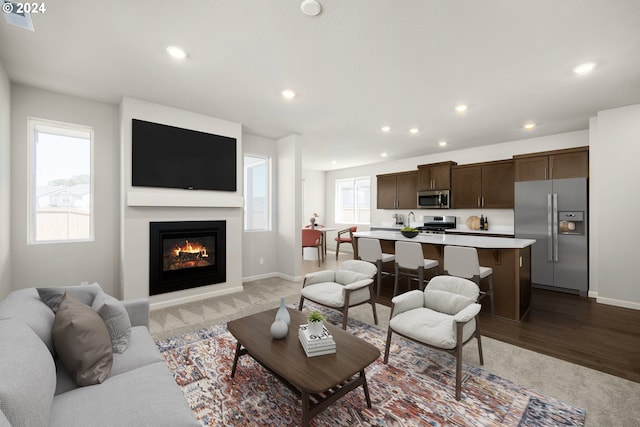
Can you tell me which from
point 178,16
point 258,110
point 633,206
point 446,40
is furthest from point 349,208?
point 178,16

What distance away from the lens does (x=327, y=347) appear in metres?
1.81

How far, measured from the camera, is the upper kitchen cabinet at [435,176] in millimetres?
6211

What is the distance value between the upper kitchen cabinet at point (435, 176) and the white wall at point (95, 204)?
19.7 ft

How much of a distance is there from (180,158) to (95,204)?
1.23 meters

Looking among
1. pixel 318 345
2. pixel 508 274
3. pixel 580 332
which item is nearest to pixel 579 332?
pixel 580 332

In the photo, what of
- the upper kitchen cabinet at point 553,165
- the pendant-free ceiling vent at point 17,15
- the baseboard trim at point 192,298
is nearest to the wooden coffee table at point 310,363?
the baseboard trim at point 192,298

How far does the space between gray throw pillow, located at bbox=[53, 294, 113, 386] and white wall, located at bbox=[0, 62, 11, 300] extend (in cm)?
208

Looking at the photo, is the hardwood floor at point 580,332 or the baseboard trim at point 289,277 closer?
the hardwood floor at point 580,332

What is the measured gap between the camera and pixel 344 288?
2871mm

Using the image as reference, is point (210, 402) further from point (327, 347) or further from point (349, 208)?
point (349, 208)

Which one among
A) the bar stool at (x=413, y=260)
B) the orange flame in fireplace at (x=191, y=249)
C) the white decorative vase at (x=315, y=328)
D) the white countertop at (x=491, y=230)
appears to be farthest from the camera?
the white countertop at (x=491, y=230)

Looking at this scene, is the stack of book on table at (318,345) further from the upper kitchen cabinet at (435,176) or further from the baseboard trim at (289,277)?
the upper kitchen cabinet at (435,176)

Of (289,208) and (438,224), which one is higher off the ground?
(289,208)

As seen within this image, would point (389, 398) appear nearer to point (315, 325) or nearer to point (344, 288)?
point (315, 325)
